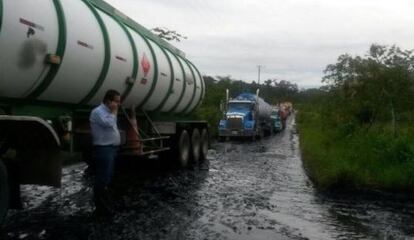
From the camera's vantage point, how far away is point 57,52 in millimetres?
7117

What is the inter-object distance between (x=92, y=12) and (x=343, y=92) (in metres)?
14.7

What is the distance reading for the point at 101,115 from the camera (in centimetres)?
759

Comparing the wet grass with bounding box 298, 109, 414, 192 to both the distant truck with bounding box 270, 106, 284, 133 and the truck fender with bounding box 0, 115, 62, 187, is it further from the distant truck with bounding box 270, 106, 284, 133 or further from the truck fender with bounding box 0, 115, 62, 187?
the distant truck with bounding box 270, 106, 284, 133

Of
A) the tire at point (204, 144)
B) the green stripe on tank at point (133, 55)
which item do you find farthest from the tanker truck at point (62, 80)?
the tire at point (204, 144)

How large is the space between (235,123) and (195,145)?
45.4ft

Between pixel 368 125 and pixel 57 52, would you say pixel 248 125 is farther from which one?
pixel 57 52

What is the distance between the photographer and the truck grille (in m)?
29.2

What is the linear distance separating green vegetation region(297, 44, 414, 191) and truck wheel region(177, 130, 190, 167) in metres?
3.22

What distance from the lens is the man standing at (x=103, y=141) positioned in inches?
301

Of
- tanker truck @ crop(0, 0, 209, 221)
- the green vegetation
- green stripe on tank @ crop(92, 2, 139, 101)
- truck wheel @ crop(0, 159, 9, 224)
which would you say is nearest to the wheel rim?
the green vegetation

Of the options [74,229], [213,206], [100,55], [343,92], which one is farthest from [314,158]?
[74,229]

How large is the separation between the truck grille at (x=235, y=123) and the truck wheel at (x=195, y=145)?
13342 mm

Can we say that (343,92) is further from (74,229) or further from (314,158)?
(74,229)

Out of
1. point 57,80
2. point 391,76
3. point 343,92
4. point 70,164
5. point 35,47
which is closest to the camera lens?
point 35,47
